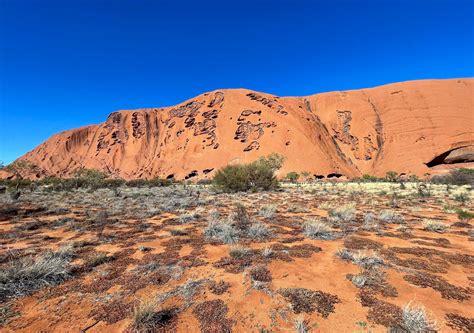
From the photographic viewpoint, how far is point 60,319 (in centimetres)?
353

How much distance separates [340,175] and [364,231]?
5222 cm

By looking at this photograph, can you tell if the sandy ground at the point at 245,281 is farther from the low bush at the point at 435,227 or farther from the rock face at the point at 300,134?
the rock face at the point at 300,134

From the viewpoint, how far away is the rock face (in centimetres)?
5984

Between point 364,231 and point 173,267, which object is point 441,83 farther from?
point 173,267

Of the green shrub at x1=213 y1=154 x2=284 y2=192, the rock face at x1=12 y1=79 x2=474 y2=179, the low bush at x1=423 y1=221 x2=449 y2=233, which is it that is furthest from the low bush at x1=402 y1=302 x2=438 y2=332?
the rock face at x1=12 y1=79 x2=474 y2=179

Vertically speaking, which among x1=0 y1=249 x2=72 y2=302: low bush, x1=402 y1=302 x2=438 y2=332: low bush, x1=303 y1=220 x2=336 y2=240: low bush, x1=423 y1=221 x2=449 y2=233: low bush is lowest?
x1=423 y1=221 x2=449 y2=233: low bush

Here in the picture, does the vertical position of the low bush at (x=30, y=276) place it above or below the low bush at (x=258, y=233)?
above

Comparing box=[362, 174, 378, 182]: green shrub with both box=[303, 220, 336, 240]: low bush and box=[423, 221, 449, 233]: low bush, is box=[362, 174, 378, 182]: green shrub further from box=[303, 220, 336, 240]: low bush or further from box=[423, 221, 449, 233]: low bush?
box=[303, 220, 336, 240]: low bush

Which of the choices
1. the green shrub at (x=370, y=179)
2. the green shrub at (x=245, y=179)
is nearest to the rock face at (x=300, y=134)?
the green shrub at (x=370, y=179)

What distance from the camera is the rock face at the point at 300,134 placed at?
59.8 metres

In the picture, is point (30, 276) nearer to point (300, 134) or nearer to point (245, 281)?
point (245, 281)

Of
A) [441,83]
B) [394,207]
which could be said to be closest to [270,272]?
[394,207]

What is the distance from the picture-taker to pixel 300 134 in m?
63.6

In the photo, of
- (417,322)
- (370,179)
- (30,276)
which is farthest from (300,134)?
(30,276)
